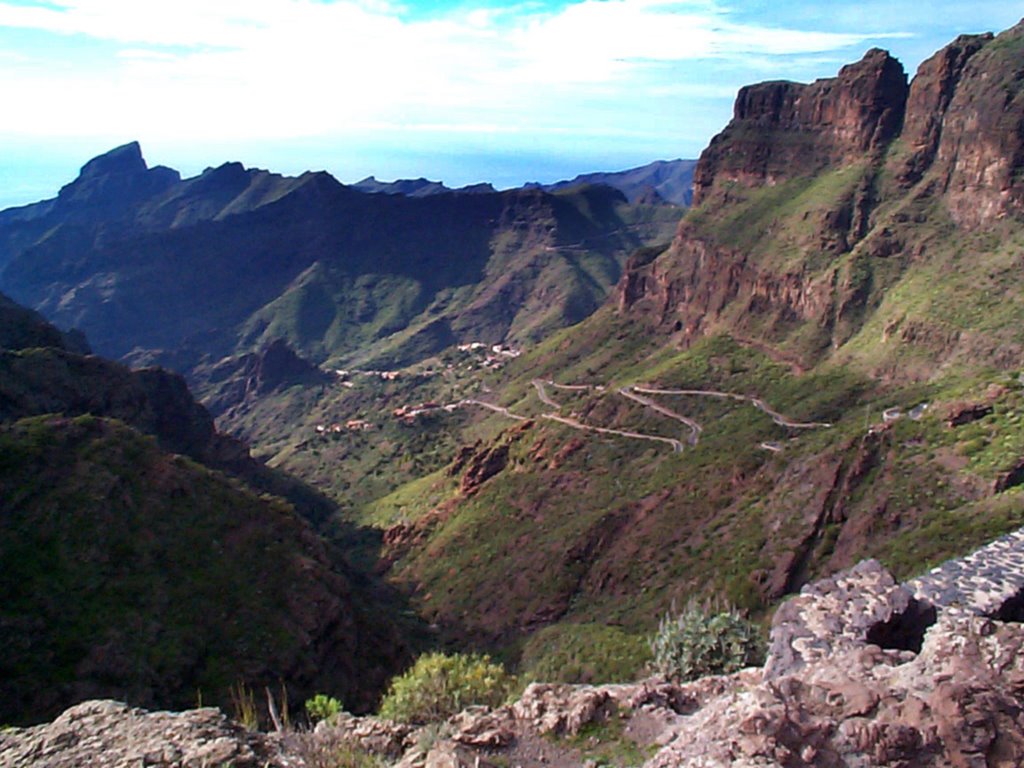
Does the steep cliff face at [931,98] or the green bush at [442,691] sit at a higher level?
the steep cliff face at [931,98]

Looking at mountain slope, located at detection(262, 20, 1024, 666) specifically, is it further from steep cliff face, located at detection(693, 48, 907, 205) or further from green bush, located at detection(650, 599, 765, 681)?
green bush, located at detection(650, 599, 765, 681)

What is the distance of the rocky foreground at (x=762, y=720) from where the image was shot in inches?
353

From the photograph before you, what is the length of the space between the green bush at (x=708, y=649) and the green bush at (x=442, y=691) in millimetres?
3883

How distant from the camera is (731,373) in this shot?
6875 cm

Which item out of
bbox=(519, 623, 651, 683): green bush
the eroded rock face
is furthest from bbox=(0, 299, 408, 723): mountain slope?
the eroded rock face

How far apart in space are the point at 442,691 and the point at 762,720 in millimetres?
9565

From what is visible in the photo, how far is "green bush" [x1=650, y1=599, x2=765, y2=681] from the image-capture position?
17453 mm

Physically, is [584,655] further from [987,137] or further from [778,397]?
[987,137]

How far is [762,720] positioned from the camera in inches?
353

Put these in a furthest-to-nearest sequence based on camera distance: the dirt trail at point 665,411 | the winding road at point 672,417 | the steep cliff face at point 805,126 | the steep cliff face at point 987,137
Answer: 1. the steep cliff face at point 805,126
2. the dirt trail at point 665,411
3. the steep cliff face at point 987,137
4. the winding road at point 672,417

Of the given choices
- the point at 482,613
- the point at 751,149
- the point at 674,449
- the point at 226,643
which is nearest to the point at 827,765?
the point at 226,643

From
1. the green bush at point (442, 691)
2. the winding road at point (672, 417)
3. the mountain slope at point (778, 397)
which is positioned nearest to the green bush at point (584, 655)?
the mountain slope at point (778, 397)

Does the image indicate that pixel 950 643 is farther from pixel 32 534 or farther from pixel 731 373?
pixel 731 373

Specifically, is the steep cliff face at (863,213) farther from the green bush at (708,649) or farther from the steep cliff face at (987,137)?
the green bush at (708,649)
